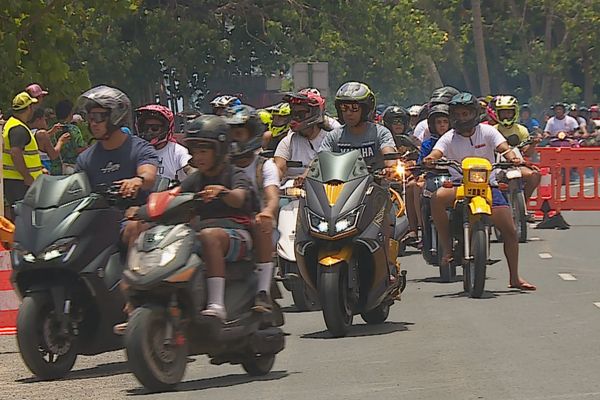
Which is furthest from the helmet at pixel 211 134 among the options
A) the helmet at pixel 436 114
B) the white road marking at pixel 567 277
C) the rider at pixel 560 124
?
the rider at pixel 560 124

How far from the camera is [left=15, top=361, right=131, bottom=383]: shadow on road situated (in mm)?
11124

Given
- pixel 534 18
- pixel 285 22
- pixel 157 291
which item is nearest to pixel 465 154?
pixel 157 291

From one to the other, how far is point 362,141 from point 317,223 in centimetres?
172

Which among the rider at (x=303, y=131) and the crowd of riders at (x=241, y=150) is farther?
the rider at (x=303, y=131)

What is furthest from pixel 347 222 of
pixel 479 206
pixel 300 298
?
pixel 479 206

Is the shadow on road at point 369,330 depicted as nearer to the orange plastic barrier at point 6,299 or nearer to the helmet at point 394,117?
the orange plastic barrier at point 6,299

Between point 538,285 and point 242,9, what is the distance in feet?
91.1

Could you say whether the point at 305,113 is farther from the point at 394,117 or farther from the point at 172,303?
the point at 394,117

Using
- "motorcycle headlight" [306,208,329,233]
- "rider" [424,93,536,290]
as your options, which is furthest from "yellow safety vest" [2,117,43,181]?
"motorcycle headlight" [306,208,329,233]

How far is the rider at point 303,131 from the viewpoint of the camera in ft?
50.6

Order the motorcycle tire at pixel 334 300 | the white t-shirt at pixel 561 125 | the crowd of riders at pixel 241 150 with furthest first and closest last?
the white t-shirt at pixel 561 125 < the motorcycle tire at pixel 334 300 < the crowd of riders at pixel 241 150

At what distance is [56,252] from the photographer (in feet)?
34.4

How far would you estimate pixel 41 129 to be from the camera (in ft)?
62.4

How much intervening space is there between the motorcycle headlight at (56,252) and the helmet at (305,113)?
5.15 meters
